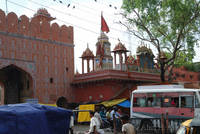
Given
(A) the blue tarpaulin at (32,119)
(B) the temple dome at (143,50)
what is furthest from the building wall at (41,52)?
(A) the blue tarpaulin at (32,119)

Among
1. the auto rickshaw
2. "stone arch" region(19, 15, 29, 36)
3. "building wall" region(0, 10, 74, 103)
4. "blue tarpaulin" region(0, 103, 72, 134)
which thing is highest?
"stone arch" region(19, 15, 29, 36)

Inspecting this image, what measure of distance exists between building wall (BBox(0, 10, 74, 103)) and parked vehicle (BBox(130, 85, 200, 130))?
1255 cm

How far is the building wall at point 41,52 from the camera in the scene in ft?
79.6

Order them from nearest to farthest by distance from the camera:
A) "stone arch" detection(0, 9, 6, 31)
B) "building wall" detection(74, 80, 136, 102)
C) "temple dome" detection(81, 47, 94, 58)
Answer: "stone arch" detection(0, 9, 6, 31)
"building wall" detection(74, 80, 136, 102)
"temple dome" detection(81, 47, 94, 58)

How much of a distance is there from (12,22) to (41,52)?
12.0ft

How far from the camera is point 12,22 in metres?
24.6

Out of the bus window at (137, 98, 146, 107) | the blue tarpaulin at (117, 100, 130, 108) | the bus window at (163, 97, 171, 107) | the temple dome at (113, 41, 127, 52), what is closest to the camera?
the bus window at (163, 97, 171, 107)

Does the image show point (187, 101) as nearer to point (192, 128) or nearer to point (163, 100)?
point (163, 100)

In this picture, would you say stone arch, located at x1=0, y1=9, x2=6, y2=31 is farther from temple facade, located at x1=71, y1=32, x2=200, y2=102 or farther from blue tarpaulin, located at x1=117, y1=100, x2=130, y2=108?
blue tarpaulin, located at x1=117, y1=100, x2=130, y2=108

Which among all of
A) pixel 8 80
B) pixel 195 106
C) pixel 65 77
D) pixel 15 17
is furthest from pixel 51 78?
pixel 195 106

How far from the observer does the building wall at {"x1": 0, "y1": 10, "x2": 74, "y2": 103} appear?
79.6ft

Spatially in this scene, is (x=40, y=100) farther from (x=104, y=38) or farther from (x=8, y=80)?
(x=104, y=38)

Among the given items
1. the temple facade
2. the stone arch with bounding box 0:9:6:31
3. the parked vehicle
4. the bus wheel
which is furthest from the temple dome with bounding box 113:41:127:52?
the bus wheel

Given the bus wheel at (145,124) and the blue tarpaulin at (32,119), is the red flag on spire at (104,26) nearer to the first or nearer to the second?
the bus wheel at (145,124)
